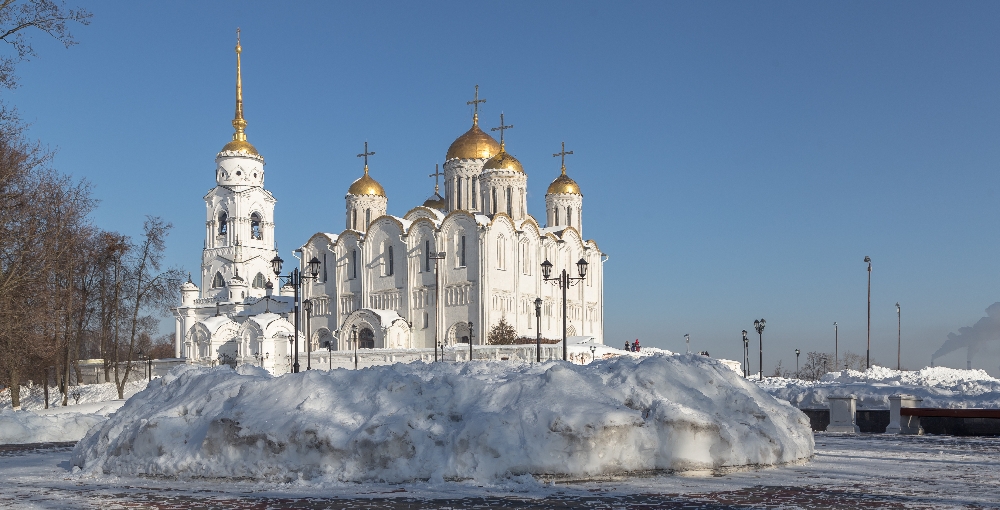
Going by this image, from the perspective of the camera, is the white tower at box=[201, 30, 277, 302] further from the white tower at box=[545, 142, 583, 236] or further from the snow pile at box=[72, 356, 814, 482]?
the snow pile at box=[72, 356, 814, 482]

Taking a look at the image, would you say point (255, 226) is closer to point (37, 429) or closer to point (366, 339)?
point (366, 339)

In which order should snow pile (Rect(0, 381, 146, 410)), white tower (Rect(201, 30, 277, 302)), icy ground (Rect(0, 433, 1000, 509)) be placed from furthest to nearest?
1. white tower (Rect(201, 30, 277, 302))
2. snow pile (Rect(0, 381, 146, 410))
3. icy ground (Rect(0, 433, 1000, 509))

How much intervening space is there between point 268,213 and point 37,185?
144 feet

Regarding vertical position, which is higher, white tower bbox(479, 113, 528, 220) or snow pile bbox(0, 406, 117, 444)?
white tower bbox(479, 113, 528, 220)

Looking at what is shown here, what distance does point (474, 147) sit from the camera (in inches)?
2576

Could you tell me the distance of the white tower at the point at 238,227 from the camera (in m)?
70.8

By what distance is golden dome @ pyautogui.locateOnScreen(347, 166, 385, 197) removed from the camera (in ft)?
219

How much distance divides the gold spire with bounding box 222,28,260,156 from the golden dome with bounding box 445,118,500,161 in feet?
51.1

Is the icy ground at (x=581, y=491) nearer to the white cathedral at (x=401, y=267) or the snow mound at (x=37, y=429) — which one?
the snow mound at (x=37, y=429)

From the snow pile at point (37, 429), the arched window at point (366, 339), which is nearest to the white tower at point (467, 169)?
the arched window at point (366, 339)

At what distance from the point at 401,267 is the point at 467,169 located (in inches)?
331

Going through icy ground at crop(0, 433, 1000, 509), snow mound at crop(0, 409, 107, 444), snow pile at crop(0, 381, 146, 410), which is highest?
icy ground at crop(0, 433, 1000, 509)

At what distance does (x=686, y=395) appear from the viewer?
42.9ft

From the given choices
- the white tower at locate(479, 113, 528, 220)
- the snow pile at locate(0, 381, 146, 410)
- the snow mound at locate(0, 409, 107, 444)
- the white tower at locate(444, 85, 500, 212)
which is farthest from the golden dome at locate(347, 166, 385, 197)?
the snow mound at locate(0, 409, 107, 444)
